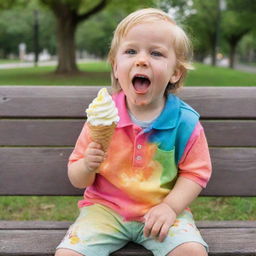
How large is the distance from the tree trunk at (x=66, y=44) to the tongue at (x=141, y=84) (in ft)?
57.8

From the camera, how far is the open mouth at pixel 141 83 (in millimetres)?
1978

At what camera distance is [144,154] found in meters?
2.12

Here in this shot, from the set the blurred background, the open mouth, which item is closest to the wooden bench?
the blurred background

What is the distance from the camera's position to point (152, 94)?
2041 millimetres

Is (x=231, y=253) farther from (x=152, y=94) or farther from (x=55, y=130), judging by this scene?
(x=55, y=130)

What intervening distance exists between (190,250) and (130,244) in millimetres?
328

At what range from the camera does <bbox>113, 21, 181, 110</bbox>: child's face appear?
2.00 meters

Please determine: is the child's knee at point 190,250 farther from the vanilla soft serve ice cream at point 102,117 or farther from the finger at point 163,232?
the vanilla soft serve ice cream at point 102,117

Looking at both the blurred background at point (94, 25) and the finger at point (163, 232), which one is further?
the blurred background at point (94, 25)

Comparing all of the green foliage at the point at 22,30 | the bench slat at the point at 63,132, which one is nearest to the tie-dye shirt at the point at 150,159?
the bench slat at the point at 63,132

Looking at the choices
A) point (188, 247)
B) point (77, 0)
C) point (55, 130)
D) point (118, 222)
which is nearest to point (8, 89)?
point (55, 130)

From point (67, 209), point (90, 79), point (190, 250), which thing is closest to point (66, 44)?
point (90, 79)

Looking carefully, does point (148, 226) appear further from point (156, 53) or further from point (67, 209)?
point (67, 209)

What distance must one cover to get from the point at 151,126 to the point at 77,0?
55.0 feet
